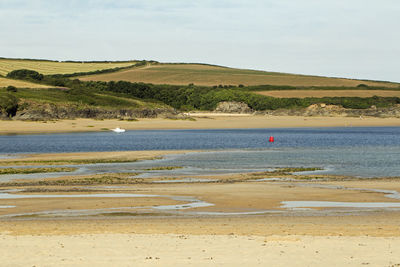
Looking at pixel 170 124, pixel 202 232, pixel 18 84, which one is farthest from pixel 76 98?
pixel 202 232

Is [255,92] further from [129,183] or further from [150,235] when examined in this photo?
[150,235]

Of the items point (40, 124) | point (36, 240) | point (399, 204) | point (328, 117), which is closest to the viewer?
point (36, 240)

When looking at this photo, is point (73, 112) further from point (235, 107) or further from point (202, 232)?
point (202, 232)

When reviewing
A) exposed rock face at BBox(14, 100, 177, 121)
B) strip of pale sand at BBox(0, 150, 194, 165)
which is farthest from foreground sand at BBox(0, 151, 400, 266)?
exposed rock face at BBox(14, 100, 177, 121)

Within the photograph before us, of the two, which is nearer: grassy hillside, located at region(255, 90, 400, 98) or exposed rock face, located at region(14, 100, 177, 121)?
exposed rock face, located at region(14, 100, 177, 121)

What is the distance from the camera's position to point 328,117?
151 meters

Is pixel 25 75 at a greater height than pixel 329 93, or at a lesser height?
lesser

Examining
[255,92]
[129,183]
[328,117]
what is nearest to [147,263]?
[129,183]

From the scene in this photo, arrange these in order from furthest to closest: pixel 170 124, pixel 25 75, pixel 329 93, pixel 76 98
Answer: pixel 329 93
pixel 25 75
pixel 76 98
pixel 170 124

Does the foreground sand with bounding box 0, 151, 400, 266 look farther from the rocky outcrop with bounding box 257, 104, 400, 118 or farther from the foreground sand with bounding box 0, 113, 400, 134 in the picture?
the rocky outcrop with bounding box 257, 104, 400, 118

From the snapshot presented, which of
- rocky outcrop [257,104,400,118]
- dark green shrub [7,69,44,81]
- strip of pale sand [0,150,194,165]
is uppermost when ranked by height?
dark green shrub [7,69,44,81]

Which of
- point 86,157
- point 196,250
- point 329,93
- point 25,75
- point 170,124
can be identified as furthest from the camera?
point 329,93

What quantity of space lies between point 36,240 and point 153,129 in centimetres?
9004

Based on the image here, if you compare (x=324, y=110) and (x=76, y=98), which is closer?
(x=76, y=98)
